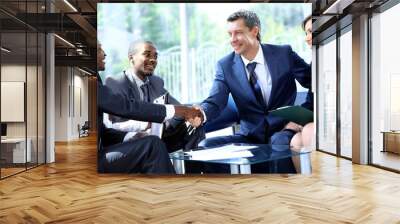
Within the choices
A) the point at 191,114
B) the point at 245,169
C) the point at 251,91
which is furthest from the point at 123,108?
the point at 245,169

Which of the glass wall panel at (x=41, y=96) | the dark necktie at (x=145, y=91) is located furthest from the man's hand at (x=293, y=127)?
the glass wall panel at (x=41, y=96)

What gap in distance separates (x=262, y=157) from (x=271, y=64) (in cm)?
149

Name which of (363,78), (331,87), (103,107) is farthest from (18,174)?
(331,87)

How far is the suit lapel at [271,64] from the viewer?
21.0 ft

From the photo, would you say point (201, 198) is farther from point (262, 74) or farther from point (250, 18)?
point (250, 18)

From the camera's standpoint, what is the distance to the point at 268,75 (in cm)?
643

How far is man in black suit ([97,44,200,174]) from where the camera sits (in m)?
6.40

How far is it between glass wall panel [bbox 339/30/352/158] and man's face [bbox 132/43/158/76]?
4.76 metres

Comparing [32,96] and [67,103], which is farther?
[67,103]

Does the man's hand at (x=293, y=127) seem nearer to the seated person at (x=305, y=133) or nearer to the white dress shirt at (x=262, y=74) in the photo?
the seated person at (x=305, y=133)

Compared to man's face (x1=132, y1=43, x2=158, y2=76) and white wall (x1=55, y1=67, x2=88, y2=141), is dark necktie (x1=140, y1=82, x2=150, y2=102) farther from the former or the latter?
white wall (x1=55, y1=67, x2=88, y2=141)

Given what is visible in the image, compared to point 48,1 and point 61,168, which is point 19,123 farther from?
point 48,1

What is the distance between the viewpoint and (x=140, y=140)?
6.43 m

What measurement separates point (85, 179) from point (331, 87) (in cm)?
682
